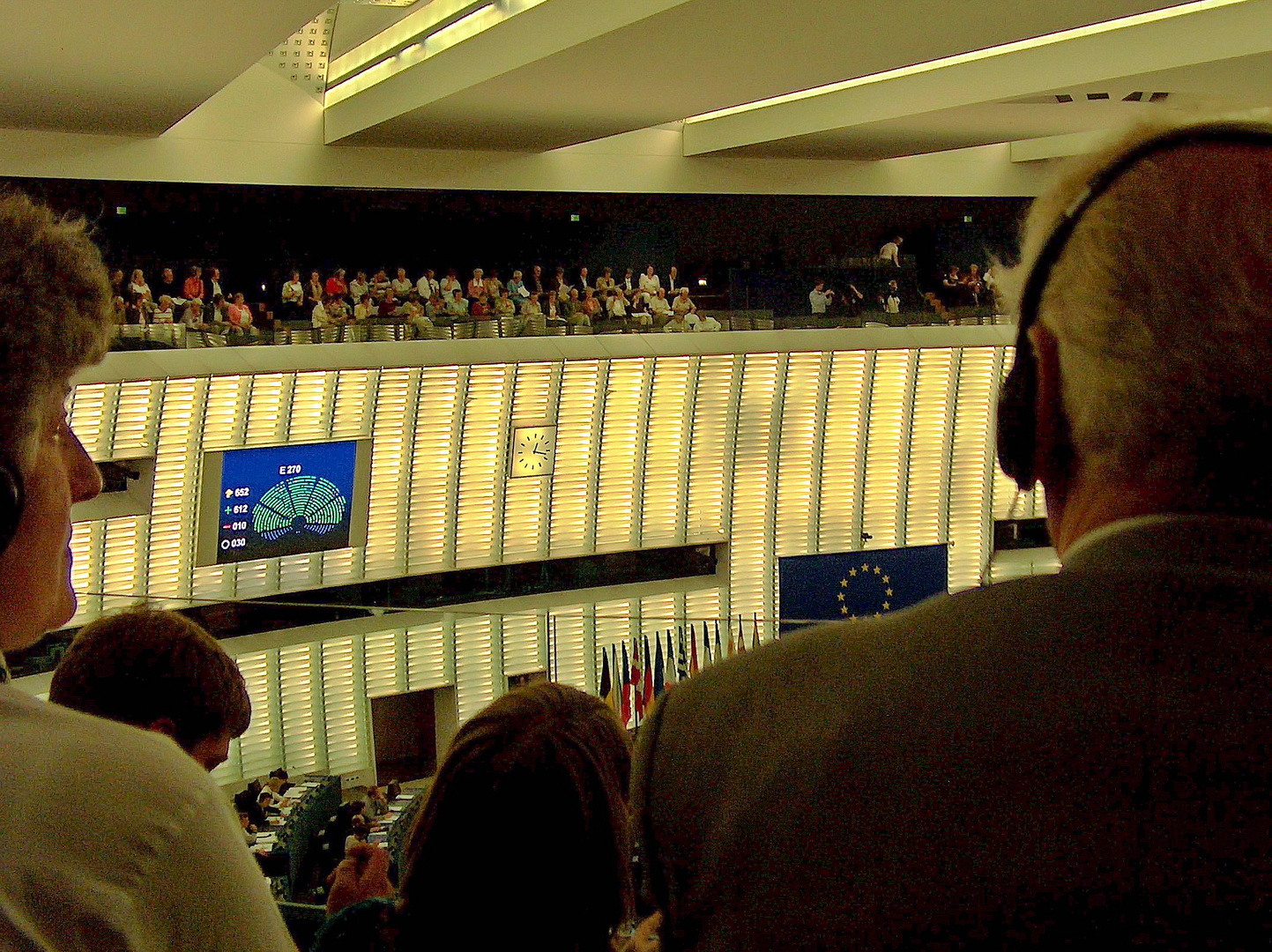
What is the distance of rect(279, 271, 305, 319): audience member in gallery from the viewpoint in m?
14.1

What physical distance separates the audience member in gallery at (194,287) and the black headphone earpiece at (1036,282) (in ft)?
45.0

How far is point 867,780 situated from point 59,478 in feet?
2.68

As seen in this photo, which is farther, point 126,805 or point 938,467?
point 938,467

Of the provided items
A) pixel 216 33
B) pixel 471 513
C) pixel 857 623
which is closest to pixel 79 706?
pixel 857 623

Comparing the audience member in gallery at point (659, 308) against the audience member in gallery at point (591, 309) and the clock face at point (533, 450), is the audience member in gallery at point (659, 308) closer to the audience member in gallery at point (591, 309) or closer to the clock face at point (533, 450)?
the audience member in gallery at point (591, 309)

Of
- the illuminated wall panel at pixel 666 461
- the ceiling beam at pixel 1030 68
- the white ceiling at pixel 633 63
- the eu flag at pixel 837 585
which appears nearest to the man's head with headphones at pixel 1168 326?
the white ceiling at pixel 633 63

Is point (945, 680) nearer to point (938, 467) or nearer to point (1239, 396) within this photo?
point (1239, 396)

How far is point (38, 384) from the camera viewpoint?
104 cm

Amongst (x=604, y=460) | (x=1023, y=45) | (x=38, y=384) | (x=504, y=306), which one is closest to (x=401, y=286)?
(x=504, y=306)

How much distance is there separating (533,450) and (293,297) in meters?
3.56

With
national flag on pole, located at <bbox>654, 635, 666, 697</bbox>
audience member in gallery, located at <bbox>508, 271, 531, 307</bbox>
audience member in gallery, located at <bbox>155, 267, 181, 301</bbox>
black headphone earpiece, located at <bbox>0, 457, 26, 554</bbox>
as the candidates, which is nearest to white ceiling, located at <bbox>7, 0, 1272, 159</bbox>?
audience member in gallery, located at <bbox>155, 267, 181, 301</bbox>

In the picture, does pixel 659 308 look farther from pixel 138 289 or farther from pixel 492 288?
pixel 138 289

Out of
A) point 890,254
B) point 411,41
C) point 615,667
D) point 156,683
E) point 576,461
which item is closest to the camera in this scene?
point 156,683

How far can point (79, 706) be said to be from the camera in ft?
5.55
